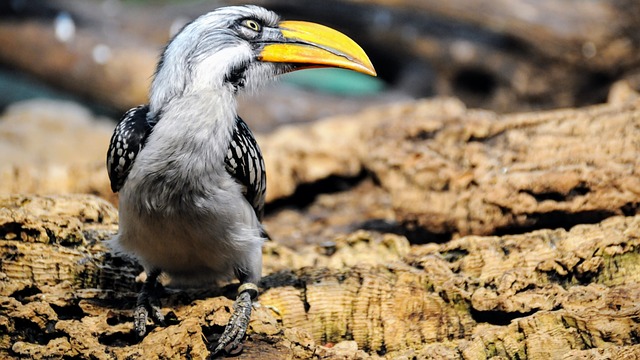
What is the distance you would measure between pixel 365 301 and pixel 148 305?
1.16 m

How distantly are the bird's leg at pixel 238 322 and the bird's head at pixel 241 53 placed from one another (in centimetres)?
110

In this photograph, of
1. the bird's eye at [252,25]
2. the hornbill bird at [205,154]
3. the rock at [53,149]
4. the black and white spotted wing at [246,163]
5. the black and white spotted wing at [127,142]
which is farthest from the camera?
the rock at [53,149]

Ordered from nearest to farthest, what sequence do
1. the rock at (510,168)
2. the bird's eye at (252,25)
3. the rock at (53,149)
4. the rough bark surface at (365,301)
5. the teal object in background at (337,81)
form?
the rough bark surface at (365,301)
the bird's eye at (252,25)
the rock at (510,168)
the rock at (53,149)
the teal object in background at (337,81)

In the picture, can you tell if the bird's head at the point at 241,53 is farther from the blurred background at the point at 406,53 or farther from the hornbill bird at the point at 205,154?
the blurred background at the point at 406,53

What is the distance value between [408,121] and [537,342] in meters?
2.52

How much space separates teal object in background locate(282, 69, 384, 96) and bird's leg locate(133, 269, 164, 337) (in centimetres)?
744

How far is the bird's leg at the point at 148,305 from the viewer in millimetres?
4027

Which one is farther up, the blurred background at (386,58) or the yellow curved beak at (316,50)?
the blurred background at (386,58)

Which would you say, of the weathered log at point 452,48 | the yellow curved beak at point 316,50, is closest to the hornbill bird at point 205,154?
the yellow curved beak at point 316,50

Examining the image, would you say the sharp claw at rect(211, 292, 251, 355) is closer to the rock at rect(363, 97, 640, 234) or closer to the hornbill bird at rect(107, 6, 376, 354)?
the hornbill bird at rect(107, 6, 376, 354)

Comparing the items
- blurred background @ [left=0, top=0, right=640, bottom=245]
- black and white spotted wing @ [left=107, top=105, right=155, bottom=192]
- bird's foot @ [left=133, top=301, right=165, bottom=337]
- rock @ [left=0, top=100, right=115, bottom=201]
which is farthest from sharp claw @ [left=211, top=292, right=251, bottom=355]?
blurred background @ [left=0, top=0, right=640, bottom=245]

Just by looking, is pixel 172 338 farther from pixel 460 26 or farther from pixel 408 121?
pixel 460 26

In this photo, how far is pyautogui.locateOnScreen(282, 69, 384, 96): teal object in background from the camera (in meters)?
11.9

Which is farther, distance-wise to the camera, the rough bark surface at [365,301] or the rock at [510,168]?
the rock at [510,168]
